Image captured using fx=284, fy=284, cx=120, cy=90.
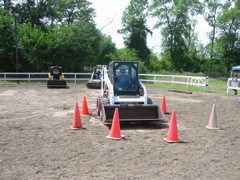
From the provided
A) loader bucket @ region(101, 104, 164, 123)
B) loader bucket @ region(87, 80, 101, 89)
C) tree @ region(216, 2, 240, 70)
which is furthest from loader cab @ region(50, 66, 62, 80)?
tree @ region(216, 2, 240, 70)

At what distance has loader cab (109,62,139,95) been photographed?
31.6 ft

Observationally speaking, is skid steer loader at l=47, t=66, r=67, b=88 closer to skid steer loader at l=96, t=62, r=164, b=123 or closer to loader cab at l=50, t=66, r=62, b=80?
loader cab at l=50, t=66, r=62, b=80

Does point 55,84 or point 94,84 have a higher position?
point 94,84

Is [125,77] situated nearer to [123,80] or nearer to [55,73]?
[123,80]

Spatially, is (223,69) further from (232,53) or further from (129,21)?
(129,21)

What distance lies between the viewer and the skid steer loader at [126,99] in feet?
28.2

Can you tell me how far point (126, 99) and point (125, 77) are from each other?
97 cm

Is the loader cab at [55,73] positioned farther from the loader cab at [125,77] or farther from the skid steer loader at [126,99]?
the loader cab at [125,77]

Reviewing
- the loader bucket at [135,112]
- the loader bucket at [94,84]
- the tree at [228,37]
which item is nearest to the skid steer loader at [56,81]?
the loader bucket at [94,84]

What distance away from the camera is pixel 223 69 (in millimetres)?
55188

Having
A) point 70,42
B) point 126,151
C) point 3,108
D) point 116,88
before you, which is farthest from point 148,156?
point 70,42

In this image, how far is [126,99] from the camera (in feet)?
29.9

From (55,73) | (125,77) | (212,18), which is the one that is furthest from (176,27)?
(125,77)

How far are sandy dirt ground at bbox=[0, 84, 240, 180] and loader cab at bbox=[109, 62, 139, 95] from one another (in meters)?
1.35
